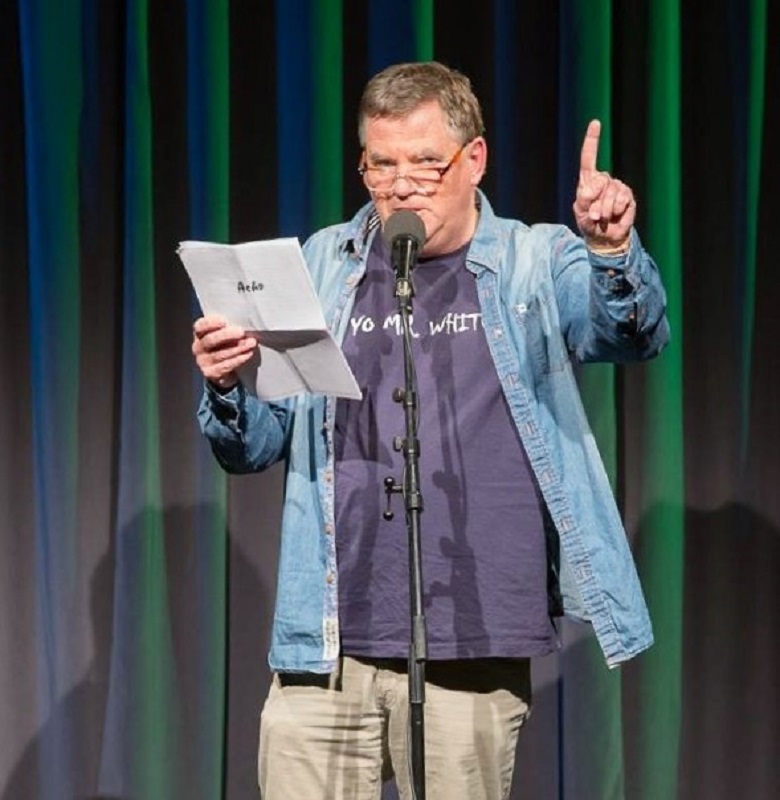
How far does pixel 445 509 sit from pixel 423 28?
59.1 inches

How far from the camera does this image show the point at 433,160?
78.6 inches

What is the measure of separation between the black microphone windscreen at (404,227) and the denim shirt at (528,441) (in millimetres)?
236

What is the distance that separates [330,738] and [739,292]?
1.59 meters

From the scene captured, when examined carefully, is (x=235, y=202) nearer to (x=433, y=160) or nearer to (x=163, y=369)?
(x=163, y=369)

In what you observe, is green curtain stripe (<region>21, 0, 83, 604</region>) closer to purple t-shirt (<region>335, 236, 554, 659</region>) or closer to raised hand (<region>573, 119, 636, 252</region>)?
purple t-shirt (<region>335, 236, 554, 659</region>)

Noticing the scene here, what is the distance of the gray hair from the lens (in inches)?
79.1

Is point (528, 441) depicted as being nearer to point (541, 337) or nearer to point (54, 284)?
point (541, 337)

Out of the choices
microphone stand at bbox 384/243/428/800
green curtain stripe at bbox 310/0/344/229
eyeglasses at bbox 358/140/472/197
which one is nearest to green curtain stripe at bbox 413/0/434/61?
green curtain stripe at bbox 310/0/344/229

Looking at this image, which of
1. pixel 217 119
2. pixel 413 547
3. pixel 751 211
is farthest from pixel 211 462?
pixel 413 547

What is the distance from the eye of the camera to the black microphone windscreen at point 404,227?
1781 mm

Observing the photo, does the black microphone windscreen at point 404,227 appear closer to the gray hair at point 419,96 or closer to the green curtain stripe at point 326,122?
the gray hair at point 419,96

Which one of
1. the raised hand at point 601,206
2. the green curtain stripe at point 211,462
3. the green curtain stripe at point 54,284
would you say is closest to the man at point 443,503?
the raised hand at point 601,206

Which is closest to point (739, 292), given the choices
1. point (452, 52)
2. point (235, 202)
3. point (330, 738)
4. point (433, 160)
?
point (452, 52)

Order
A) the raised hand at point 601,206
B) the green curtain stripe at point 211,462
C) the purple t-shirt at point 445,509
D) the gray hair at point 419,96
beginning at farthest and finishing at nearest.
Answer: the green curtain stripe at point 211,462 → the gray hair at point 419,96 → the purple t-shirt at point 445,509 → the raised hand at point 601,206
